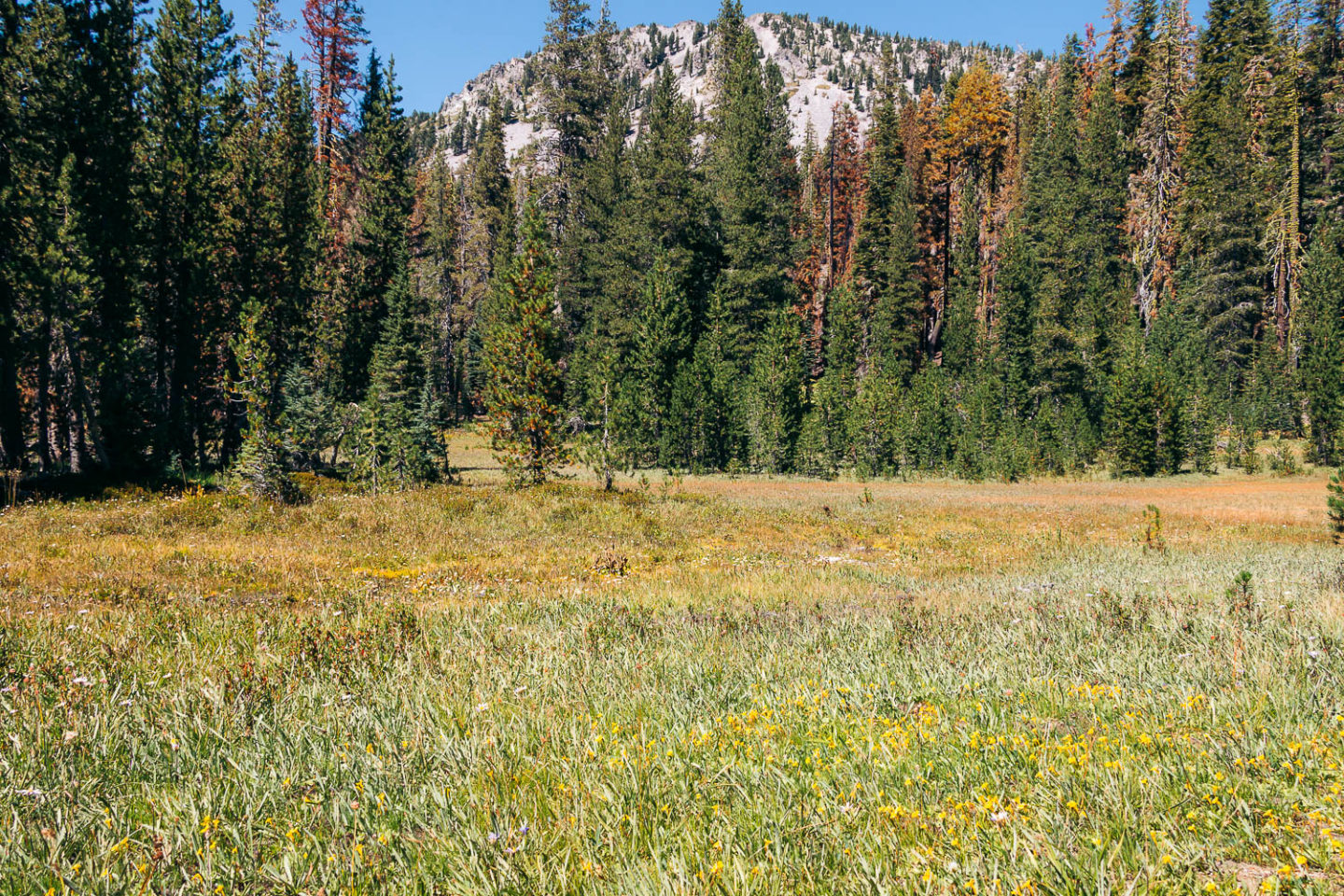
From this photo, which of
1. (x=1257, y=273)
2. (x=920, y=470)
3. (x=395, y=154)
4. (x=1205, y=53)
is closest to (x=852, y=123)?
(x=1205, y=53)

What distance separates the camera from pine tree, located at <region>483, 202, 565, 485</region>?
70.9 feet

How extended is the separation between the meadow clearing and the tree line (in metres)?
14.8

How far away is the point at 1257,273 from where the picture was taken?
152 feet

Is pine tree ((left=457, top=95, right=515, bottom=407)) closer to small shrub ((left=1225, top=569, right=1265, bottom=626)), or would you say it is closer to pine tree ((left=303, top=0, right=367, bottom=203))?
pine tree ((left=303, top=0, right=367, bottom=203))

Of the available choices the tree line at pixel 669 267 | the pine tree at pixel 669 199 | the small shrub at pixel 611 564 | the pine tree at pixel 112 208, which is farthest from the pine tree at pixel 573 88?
the small shrub at pixel 611 564

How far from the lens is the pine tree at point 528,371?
21.6 meters

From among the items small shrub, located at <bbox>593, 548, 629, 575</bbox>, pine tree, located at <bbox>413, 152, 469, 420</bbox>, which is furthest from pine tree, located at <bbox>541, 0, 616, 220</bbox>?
small shrub, located at <bbox>593, 548, 629, 575</bbox>

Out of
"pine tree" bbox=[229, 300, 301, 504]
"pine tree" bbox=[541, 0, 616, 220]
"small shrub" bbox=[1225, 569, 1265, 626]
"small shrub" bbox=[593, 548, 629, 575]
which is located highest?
"pine tree" bbox=[541, 0, 616, 220]

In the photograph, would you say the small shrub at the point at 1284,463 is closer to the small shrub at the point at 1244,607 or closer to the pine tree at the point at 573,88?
the small shrub at the point at 1244,607

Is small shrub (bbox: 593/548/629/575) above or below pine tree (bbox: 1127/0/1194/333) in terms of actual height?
below

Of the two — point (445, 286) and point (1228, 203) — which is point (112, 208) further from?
point (1228, 203)

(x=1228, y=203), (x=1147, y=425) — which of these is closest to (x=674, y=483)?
(x=1147, y=425)

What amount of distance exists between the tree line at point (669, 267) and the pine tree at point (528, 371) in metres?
0.14

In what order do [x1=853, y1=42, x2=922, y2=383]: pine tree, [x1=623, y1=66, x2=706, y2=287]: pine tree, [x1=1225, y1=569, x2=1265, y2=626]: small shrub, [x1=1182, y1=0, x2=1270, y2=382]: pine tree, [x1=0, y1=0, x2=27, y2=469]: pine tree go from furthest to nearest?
[x1=853, y1=42, x2=922, y2=383]: pine tree
[x1=623, y1=66, x2=706, y2=287]: pine tree
[x1=1182, y1=0, x2=1270, y2=382]: pine tree
[x1=0, y1=0, x2=27, y2=469]: pine tree
[x1=1225, y1=569, x2=1265, y2=626]: small shrub
